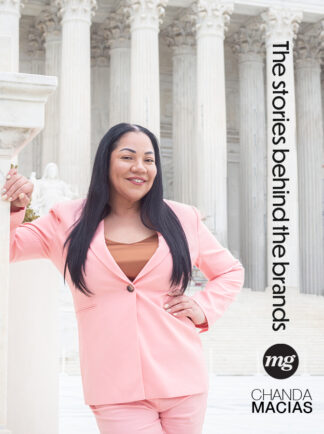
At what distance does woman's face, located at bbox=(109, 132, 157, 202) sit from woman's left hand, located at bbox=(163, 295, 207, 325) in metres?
0.61

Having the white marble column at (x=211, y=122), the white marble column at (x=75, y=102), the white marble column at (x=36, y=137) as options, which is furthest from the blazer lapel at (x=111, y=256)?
the white marble column at (x=36, y=137)

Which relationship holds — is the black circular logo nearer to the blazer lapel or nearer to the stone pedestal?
the stone pedestal

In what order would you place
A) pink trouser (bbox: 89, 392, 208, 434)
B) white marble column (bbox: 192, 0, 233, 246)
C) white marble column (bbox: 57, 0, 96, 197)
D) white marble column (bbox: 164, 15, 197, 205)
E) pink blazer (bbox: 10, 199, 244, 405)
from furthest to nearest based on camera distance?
1. white marble column (bbox: 164, 15, 197, 205)
2. white marble column (bbox: 192, 0, 233, 246)
3. white marble column (bbox: 57, 0, 96, 197)
4. pink blazer (bbox: 10, 199, 244, 405)
5. pink trouser (bbox: 89, 392, 208, 434)

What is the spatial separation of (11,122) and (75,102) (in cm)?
3477

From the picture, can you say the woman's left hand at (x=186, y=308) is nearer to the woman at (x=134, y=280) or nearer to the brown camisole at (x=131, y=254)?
the woman at (x=134, y=280)

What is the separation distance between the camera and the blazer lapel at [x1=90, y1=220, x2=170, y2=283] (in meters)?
3.96

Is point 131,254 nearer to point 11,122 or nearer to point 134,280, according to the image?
point 134,280

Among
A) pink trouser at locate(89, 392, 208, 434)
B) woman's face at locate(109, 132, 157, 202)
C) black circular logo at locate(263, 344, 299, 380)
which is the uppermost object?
woman's face at locate(109, 132, 157, 202)

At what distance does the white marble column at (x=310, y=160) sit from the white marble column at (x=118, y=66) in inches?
442

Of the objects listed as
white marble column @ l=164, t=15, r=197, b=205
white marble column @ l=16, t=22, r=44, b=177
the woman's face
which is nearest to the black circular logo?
white marble column @ l=164, t=15, r=197, b=205

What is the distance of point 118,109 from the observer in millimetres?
43250

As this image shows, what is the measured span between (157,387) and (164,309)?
42 centimetres

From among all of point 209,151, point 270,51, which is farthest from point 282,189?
point 270,51

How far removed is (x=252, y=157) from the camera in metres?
44.9
